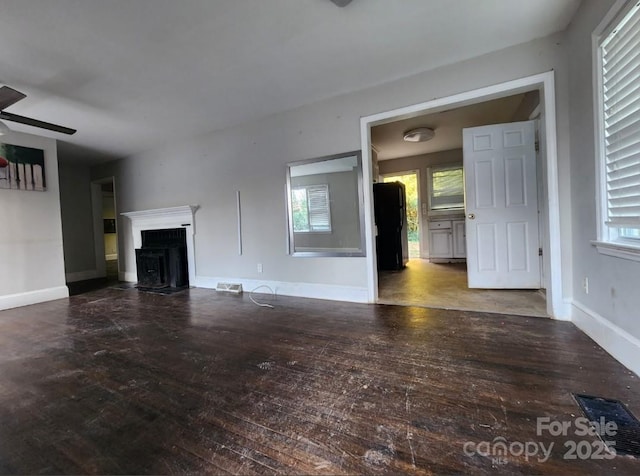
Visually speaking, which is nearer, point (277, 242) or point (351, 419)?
point (351, 419)

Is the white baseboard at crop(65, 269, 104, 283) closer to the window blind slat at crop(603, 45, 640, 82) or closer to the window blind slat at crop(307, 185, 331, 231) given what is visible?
the window blind slat at crop(307, 185, 331, 231)

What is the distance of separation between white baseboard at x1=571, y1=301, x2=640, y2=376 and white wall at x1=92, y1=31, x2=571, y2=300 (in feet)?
1.17

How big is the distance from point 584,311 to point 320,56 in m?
3.09

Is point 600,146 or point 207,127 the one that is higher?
point 207,127

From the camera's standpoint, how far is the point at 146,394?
5.42ft

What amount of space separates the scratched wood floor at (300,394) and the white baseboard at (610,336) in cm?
8

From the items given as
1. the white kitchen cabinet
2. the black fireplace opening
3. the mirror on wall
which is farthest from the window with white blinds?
the black fireplace opening

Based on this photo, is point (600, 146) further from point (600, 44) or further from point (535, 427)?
point (535, 427)

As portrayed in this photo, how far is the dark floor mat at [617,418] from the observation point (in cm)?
115

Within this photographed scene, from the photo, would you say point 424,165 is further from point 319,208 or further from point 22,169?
point 22,169

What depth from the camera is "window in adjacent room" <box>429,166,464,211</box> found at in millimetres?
6559

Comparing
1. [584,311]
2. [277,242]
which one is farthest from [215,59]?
[584,311]

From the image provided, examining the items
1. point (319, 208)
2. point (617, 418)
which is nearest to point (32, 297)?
point (319, 208)

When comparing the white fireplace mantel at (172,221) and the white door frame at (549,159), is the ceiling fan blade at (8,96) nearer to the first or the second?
the white fireplace mantel at (172,221)
